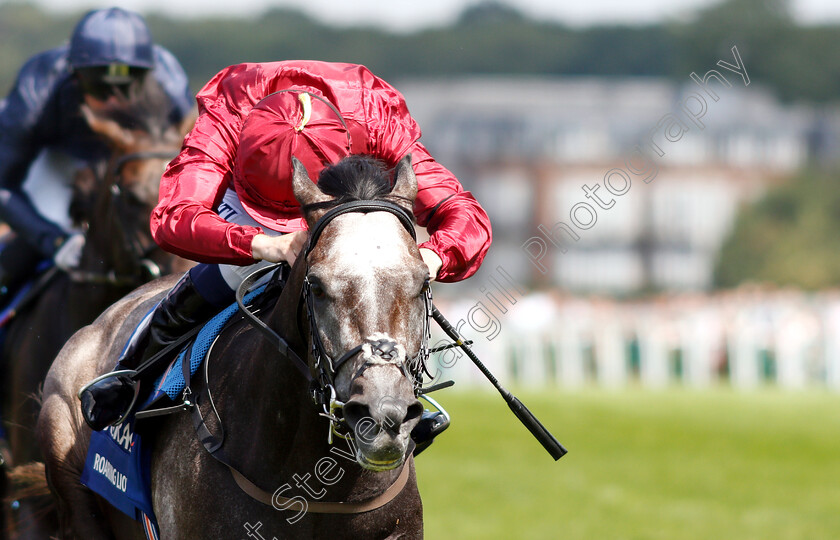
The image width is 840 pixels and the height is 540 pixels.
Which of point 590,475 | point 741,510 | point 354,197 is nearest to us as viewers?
point 354,197

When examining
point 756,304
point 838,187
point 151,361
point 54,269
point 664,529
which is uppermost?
point 151,361

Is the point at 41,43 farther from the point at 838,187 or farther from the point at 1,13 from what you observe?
the point at 838,187

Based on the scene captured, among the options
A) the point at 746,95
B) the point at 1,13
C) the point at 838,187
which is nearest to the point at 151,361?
the point at 838,187

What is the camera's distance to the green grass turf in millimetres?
9133

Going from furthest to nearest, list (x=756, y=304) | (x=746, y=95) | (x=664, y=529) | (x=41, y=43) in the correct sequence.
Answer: (x=41, y=43)
(x=746, y=95)
(x=756, y=304)
(x=664, y=529)

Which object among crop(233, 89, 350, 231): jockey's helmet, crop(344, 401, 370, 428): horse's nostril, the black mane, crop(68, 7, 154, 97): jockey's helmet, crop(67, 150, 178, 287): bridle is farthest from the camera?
crop(68, 7, 154, 97): jockey's helmet

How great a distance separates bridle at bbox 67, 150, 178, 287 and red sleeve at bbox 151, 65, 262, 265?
200 cm

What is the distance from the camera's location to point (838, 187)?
77.9m

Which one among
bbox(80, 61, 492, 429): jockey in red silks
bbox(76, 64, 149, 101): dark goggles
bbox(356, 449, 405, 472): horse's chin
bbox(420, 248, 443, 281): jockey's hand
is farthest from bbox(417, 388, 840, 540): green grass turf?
bbox(356, 449, 405, 472): horse's chin

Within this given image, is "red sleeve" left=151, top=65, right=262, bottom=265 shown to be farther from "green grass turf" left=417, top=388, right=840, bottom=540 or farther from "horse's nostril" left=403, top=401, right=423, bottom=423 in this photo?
"green grass turf" left=417, top=388, right=840, bottom=540

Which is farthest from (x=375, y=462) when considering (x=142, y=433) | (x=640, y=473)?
(x=640, y=473)

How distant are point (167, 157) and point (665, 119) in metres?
2.62

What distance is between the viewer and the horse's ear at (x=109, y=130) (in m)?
6.45

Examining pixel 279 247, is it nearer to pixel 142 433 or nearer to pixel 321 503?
pixel 321 503
